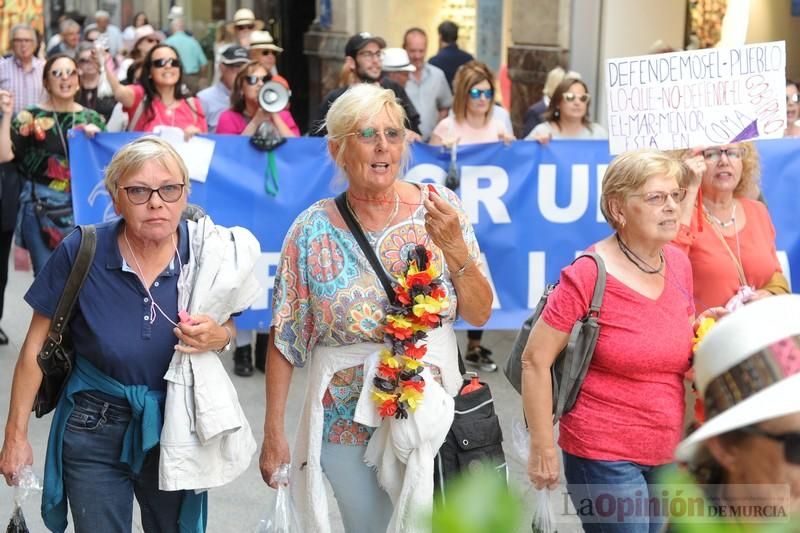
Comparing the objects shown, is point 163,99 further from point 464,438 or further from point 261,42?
point 464,438

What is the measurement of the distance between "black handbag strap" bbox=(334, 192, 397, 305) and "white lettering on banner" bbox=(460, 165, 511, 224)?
160 inches

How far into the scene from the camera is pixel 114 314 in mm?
4066

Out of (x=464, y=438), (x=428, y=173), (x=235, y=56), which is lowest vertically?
(x=464, y=438)

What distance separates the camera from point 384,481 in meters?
4.05

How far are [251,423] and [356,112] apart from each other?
3695 millimetres

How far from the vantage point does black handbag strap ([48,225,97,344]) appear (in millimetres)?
4062

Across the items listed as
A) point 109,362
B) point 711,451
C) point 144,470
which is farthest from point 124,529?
point 711,451

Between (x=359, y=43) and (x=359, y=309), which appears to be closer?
(x=359, y=309)

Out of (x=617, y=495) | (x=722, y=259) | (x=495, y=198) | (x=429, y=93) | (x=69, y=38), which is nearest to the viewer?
(x=617, y=495)

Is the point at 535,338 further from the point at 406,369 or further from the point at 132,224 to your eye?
the point at 132,224

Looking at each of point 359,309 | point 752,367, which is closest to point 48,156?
point 359,309

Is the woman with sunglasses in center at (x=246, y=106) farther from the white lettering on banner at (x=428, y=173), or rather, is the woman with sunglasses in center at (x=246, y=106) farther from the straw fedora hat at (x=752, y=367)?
the straw fedora hat at (x=752, y=367)

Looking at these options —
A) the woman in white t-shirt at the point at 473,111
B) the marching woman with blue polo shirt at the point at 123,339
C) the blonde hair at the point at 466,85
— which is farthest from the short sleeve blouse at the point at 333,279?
the blonde hair at the point at 466,85

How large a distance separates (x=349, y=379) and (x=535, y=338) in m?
0.59
